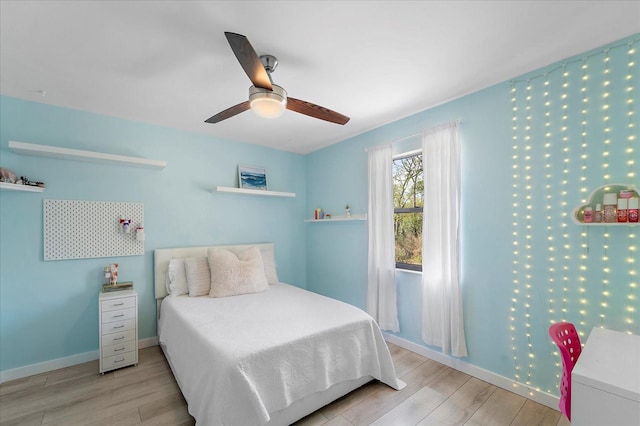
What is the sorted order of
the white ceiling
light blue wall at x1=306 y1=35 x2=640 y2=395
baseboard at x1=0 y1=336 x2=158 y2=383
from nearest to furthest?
1. the white ceiling
2. light blue wall at x1=306 y1=35 x2=640 y2=395
3. baseboard at x1=0 y1=336 x2=158 y2=383

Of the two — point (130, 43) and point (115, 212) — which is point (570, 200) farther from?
point (115, 212)

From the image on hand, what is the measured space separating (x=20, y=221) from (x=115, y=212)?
71 cm

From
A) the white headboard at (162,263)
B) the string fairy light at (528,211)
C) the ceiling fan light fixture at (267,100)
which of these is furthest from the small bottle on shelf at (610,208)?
the white headboard at (162,263)

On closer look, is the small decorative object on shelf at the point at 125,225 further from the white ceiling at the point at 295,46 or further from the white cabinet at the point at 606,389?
the white cabinet at the point at 606,389

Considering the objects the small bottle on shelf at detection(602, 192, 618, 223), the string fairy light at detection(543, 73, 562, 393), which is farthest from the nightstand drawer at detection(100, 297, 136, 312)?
the small bottle on shelf at detection(602, 192, 618, 223)

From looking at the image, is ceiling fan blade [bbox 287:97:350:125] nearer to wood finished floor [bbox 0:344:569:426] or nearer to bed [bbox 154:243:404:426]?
bed [bbox 154:243:404:426]

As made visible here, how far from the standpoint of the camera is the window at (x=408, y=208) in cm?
308

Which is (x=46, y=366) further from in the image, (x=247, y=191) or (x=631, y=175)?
(x=631, y=175)

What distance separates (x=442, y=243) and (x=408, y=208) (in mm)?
667

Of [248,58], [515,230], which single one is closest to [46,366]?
[248,58]

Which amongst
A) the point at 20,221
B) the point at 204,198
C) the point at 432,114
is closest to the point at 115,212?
the point at 20,221

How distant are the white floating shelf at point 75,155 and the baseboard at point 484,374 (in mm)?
3346

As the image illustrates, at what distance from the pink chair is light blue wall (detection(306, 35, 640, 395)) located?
14.6 inches

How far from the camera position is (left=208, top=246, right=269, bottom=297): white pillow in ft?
9.67
